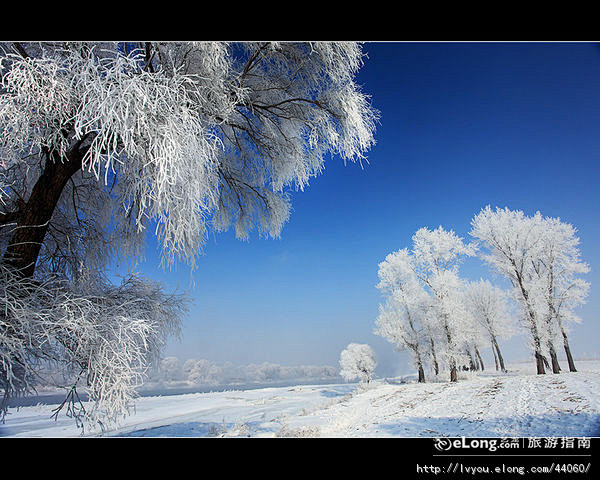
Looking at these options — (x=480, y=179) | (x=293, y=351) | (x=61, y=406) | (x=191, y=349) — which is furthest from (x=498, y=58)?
(x=61, y=406)

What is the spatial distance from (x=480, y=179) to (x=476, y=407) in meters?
2.09

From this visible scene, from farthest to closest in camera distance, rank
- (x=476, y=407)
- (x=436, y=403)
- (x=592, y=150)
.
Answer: (x=592, y=150), (x=436, y=403), (x=476, y=407)

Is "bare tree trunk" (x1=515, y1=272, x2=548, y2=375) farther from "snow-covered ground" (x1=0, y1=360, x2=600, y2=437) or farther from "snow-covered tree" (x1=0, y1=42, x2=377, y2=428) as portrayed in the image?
"snow-covered tree" (x1=0, y1=42, x2=377, y2=428)

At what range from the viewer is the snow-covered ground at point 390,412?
1.96 meters

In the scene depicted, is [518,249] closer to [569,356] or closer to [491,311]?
[491,311]

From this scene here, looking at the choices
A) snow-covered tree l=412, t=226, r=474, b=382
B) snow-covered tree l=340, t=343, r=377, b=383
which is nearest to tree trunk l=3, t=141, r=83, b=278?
snow-covered tree l=340, t=343, r=377, b=383

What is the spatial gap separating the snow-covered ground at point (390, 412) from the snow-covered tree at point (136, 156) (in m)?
0.50

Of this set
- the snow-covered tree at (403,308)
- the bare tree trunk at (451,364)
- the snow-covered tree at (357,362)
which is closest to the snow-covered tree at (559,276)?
the bare tree trunk at (451,364)

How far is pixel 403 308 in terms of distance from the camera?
329 centimetres

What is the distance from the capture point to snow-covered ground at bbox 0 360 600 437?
1964 millimetres

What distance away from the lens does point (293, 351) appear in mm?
3064
